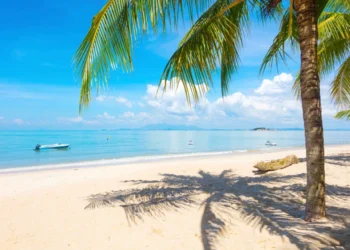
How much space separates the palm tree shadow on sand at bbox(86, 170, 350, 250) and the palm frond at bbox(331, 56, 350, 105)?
4.47m

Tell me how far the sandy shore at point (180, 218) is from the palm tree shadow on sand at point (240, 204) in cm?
1

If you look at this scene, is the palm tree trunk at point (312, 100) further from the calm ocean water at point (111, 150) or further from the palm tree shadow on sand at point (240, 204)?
the calm ocean water at point (111, 150)

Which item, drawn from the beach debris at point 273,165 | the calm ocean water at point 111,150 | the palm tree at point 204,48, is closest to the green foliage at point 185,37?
the palm tree at point 204,48

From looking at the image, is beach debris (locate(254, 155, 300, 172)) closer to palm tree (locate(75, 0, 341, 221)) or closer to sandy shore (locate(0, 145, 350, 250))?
sandy shore (locate(0, 145, 350, 250))

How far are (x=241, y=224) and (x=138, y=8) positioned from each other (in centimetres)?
372

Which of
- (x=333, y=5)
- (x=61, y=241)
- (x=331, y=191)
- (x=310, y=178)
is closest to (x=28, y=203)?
(x=61, y=241)

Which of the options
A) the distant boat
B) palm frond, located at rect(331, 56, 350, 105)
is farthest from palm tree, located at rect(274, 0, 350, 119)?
the distant boat

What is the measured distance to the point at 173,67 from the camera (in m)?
4.28

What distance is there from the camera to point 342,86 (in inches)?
368

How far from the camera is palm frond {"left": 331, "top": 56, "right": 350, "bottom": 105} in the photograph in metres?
9.02

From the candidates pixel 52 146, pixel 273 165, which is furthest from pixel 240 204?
pixel 52 146

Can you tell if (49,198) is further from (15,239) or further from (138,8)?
(138,8)

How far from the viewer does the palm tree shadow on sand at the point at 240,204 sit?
3.35 m

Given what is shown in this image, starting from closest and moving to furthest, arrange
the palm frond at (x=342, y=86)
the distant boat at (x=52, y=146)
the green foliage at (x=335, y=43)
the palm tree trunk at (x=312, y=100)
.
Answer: the palm tree trunk at (x=312, y=100), the green foliage at (x=335, y=43), the palm frond at (x=342, y=86), the distant boat at (x=52, y=146)
